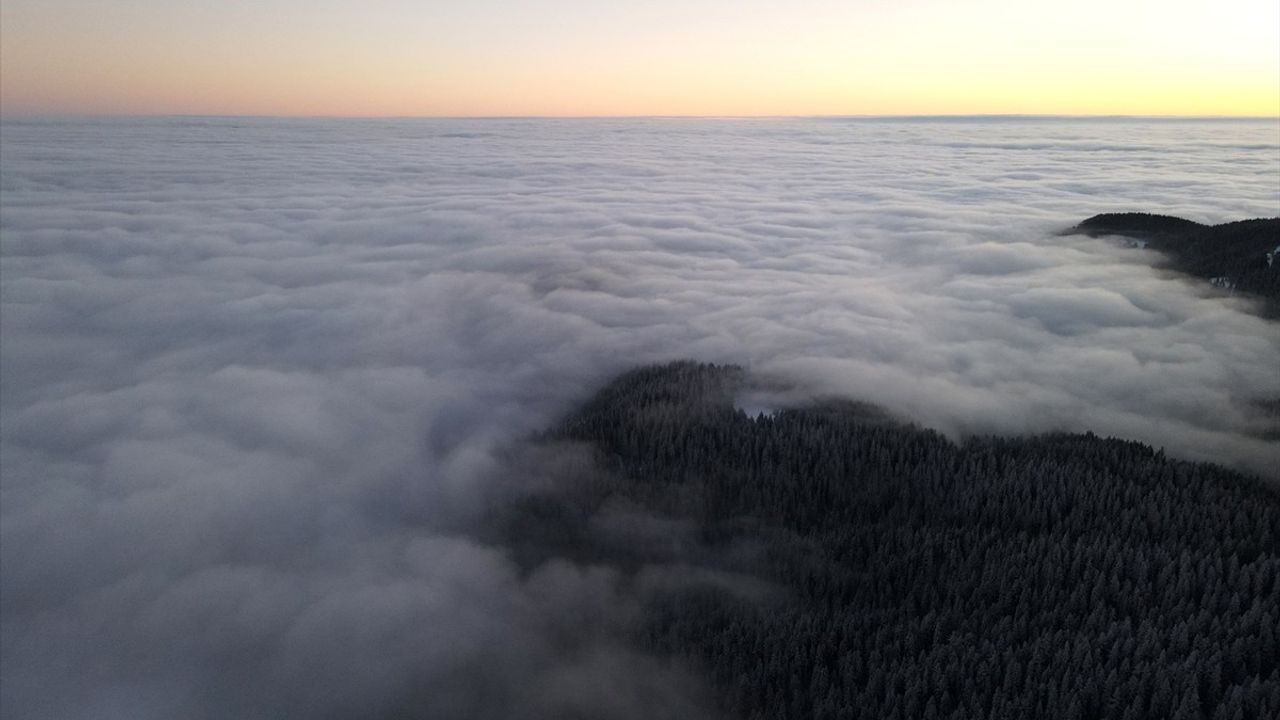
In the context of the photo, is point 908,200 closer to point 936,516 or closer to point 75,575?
point 936,516

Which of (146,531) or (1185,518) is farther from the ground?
(1185,518)

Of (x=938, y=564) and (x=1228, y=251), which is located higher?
(x=1228, y=251)

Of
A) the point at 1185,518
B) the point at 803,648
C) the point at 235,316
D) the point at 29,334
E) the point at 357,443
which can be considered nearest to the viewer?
the point at 803,648

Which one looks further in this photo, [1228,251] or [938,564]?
[1228,251]

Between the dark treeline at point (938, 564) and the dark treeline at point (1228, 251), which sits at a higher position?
the dark treeline at point (1228, 251)

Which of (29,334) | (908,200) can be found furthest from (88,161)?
(908,200)

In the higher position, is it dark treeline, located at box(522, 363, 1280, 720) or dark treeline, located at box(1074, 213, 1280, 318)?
dark treeline, located at box(1074, 213, 1280, 318)

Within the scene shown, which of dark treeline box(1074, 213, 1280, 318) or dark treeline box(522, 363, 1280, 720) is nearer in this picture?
dark treeline box(522, 363, 1280, 720)

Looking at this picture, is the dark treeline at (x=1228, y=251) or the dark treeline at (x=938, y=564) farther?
the dark treeline at (x=1228, y=251)
